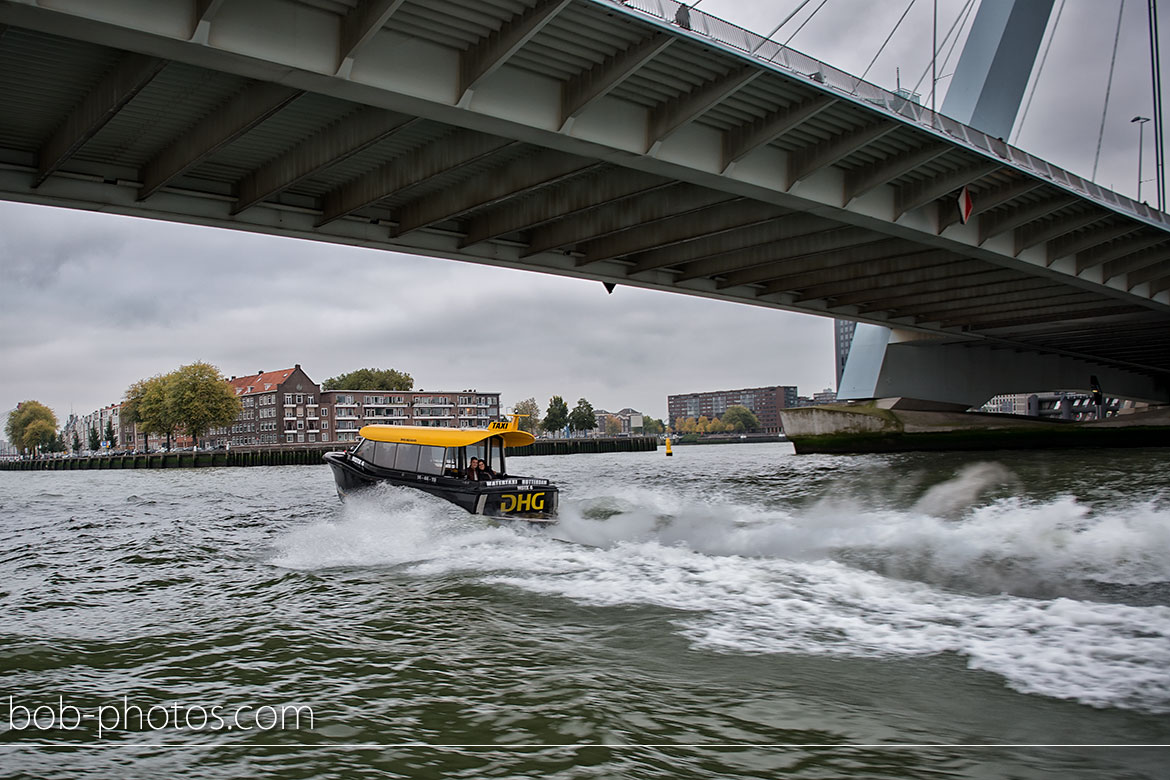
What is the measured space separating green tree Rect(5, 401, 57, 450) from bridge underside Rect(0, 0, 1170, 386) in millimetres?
157243

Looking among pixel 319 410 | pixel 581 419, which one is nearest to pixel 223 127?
pixel 319 410

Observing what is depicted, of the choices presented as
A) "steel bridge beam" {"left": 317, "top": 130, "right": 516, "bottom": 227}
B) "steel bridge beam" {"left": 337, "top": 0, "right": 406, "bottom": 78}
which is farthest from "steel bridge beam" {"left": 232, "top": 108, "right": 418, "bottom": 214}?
"steel bridge beam" {"left": 337, "top": 0, "right": 406, "bottom": 78}

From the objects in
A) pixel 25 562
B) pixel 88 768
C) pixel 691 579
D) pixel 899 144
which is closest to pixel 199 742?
pixel 88 768

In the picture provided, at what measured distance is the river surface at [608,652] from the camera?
4.99 m

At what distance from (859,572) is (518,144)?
40.8ft

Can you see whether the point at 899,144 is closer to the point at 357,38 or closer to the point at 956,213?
the point at 956,213

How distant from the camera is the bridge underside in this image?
507 inches

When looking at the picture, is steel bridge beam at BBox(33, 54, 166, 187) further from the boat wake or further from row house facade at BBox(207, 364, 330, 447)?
row house facade at BBox(207, 364, 330, 447)

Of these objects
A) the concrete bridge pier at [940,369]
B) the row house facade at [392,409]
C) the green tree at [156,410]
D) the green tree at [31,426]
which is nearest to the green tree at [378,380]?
the row house facade at [392,409]

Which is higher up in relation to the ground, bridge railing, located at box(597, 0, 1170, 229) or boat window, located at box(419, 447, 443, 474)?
bridge railing, located at box(597, 0, 1170, 229)

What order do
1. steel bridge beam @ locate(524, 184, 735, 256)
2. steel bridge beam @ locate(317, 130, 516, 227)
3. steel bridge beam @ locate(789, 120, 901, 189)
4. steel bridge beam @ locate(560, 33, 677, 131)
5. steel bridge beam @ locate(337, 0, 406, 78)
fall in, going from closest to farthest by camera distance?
steel bridge beam @ locate(337, 0, 406, 78) → steel bridge beam @ locate(560, 33, 677, 131) → steel bridge beam @ locate(317, 130, 516, 227) → steel bridge beam @ locate(789, 120, 901, 189) → steel bridge beam @ locate(524, 184, 735, 256)

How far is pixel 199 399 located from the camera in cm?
9606

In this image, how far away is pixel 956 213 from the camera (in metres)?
24.6

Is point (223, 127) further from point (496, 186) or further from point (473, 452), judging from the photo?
point (473, 452)
